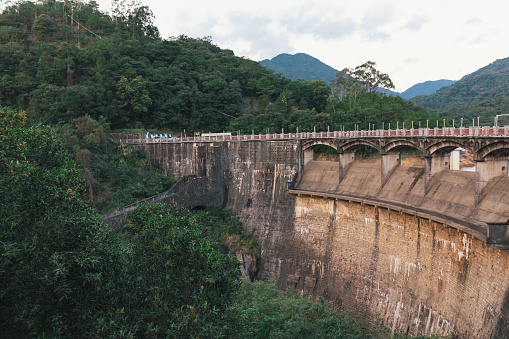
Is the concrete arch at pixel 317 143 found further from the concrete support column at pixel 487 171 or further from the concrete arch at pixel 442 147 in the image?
the concrete support column at pixel 487 171

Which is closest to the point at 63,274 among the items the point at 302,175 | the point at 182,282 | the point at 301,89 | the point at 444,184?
the point at 182,282

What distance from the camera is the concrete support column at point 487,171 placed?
23.7m

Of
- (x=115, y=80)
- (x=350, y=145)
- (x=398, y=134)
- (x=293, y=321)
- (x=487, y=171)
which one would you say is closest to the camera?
(x=293, y=321)

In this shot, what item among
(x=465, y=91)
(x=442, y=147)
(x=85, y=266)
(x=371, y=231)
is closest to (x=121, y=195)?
(x=371, y=231)

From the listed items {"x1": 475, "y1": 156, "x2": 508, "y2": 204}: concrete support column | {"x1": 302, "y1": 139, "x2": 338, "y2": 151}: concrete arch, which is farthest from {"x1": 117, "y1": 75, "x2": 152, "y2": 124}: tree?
{"x1": 475, "y1": 156, "x2": 508, "y2": 204}: concrete support column

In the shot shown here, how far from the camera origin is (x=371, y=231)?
3139 centimetres

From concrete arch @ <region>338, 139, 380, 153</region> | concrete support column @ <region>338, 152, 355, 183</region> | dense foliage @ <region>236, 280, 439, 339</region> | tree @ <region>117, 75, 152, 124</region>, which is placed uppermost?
tree @ <region>117, 75, 152, 124</region>

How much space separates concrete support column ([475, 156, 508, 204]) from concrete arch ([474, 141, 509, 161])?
0.80 ft

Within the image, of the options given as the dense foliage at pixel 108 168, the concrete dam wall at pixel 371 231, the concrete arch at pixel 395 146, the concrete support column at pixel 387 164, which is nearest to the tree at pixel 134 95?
the dense foliage at pixel 108 168

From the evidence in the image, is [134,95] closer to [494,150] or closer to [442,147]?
[442,147]

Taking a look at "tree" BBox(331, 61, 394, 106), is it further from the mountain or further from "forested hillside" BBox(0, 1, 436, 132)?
the mountain

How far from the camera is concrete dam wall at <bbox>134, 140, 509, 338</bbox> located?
21.8 metres

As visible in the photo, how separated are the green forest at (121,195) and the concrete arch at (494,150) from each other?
12435 millimetres

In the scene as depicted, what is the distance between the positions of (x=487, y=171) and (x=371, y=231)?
33.1 ft
